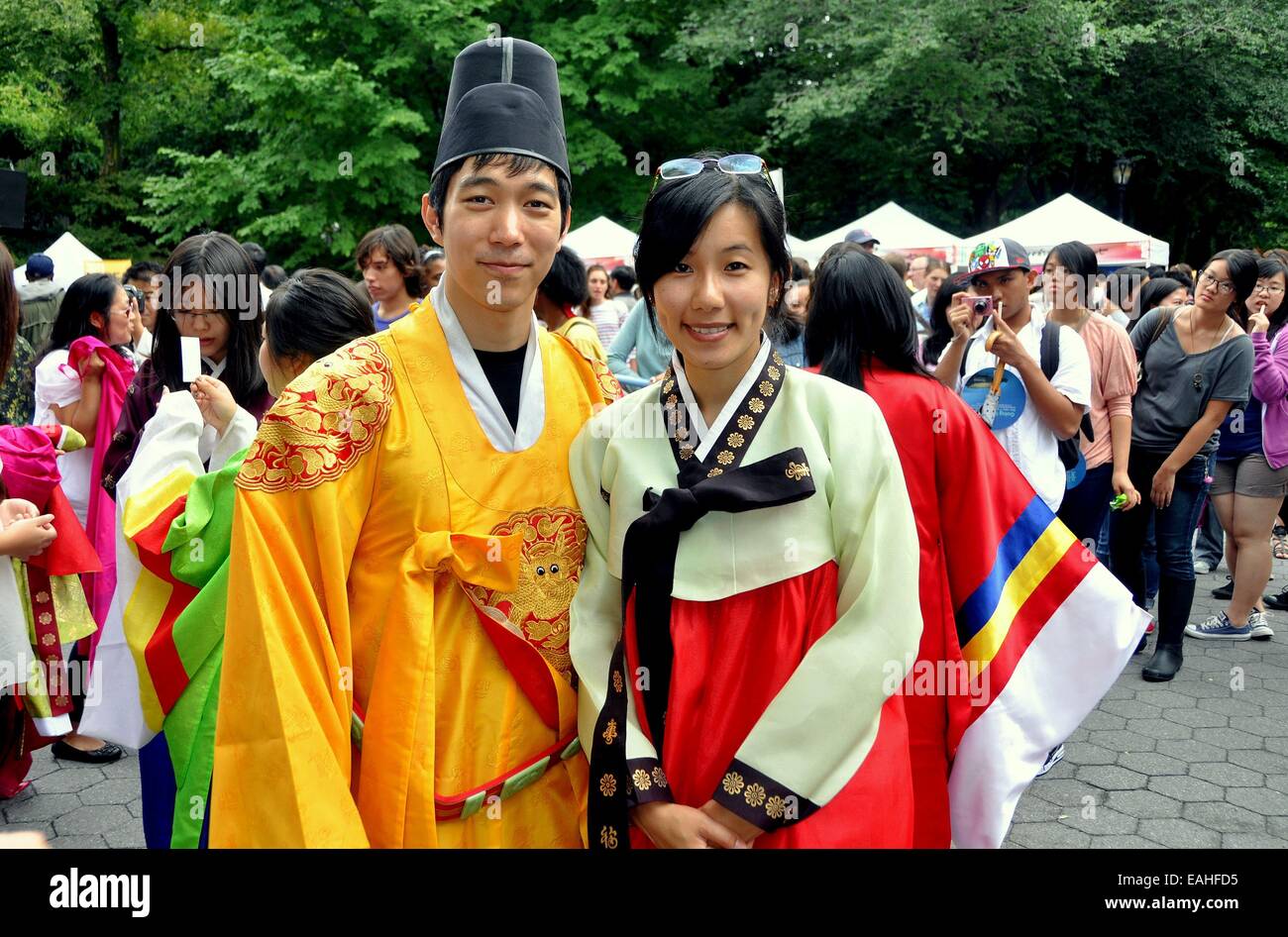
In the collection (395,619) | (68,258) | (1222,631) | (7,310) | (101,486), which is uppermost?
(68,258)

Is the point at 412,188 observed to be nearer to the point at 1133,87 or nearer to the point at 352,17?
the point at 352,17

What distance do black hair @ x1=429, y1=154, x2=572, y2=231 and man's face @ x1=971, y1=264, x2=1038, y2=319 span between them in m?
2.58

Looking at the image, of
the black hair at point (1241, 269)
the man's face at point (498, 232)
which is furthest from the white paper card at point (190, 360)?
the black hair at point (1241, 269)

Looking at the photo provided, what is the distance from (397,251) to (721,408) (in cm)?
366

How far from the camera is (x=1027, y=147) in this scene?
21.0 metres

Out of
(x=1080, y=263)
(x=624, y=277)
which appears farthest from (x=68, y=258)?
(x=1080, y=263)

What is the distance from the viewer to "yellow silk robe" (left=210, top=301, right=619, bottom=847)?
5.65 ft

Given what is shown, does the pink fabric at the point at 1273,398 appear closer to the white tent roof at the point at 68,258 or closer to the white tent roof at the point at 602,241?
the white tent roof at the point at 602,241

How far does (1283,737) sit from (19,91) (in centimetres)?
2189

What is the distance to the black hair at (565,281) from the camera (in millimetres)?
4969

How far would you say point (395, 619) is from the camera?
1.82 m

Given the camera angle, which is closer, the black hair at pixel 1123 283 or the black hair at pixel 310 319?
the black hair at pixel 310 319

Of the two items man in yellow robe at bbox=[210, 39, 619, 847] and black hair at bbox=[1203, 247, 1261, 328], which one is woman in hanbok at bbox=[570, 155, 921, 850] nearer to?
man in yellow robe at bbox=[210, 39, 619, 847]

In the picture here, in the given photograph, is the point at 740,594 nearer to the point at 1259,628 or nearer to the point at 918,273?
the point at 1259,628
